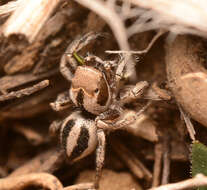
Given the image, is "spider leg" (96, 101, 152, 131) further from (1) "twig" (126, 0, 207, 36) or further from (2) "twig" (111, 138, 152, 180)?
(1) "twig" (126, 0, 207, 36)

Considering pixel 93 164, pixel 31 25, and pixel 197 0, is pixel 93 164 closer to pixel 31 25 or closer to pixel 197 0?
pixel 31 25

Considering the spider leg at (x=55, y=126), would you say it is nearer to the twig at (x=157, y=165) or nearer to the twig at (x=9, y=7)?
the twig at (x=157, y=165)

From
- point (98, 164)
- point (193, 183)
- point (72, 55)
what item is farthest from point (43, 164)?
point (193, 183)

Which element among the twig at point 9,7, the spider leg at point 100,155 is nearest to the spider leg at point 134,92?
the spider leg at point 100,155

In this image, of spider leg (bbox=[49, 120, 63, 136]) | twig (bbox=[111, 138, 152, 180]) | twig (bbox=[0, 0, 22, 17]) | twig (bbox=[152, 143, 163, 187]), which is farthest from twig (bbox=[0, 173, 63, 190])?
twig (bbox=[0, 0, 22, 17])

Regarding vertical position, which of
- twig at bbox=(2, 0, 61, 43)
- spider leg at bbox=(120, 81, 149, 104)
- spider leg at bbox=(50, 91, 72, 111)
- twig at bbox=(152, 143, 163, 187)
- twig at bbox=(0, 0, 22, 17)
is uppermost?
twig at bbox=(0, 0, 22, 17)

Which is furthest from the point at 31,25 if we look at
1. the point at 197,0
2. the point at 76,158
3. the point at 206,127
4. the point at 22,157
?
the point at 22,157

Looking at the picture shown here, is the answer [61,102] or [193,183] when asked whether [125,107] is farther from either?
[193,183]
